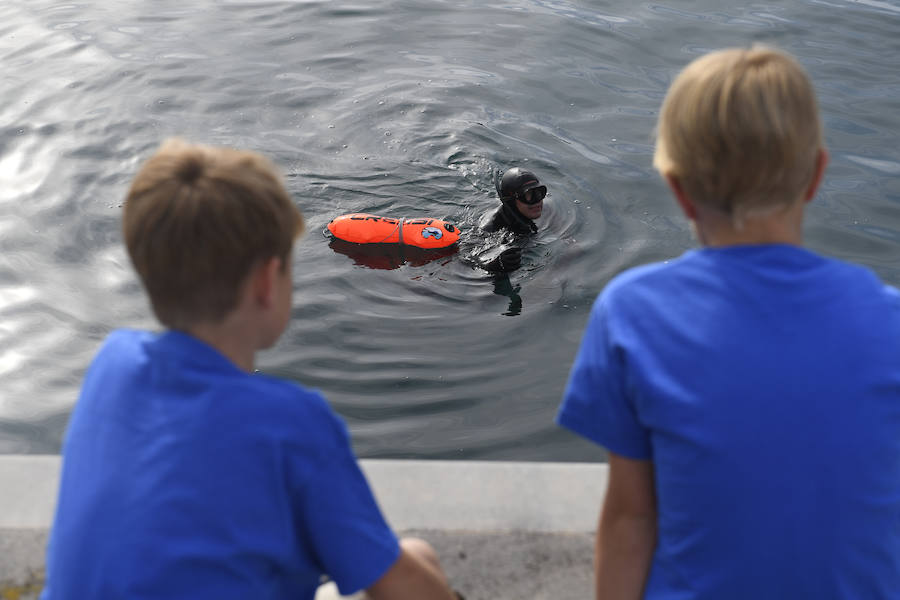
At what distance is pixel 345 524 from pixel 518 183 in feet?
15.8

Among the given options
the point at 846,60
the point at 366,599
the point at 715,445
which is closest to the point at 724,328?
the point at 715,445

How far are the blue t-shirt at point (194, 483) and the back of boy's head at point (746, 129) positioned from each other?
906 mm

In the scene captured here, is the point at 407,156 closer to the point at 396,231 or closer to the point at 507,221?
the point at 507,221

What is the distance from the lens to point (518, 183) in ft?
20.7

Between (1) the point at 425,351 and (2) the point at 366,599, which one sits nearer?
(2) the point at 366,599

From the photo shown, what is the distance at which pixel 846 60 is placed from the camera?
956 centimetres

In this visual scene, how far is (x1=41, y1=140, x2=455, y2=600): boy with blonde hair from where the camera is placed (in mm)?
1564

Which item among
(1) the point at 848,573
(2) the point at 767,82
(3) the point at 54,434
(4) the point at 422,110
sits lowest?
(3) the point at 54,434

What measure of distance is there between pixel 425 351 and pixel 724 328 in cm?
357

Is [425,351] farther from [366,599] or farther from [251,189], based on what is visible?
[251,189]

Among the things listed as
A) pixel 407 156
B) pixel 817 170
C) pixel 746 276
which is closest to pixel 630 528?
pixel 746 276

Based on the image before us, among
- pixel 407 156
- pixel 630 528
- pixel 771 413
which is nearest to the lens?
pixel 771 413

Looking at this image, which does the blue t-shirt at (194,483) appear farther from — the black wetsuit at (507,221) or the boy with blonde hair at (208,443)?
the black wetsuit at (507,221)

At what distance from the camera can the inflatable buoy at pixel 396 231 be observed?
244 inches
